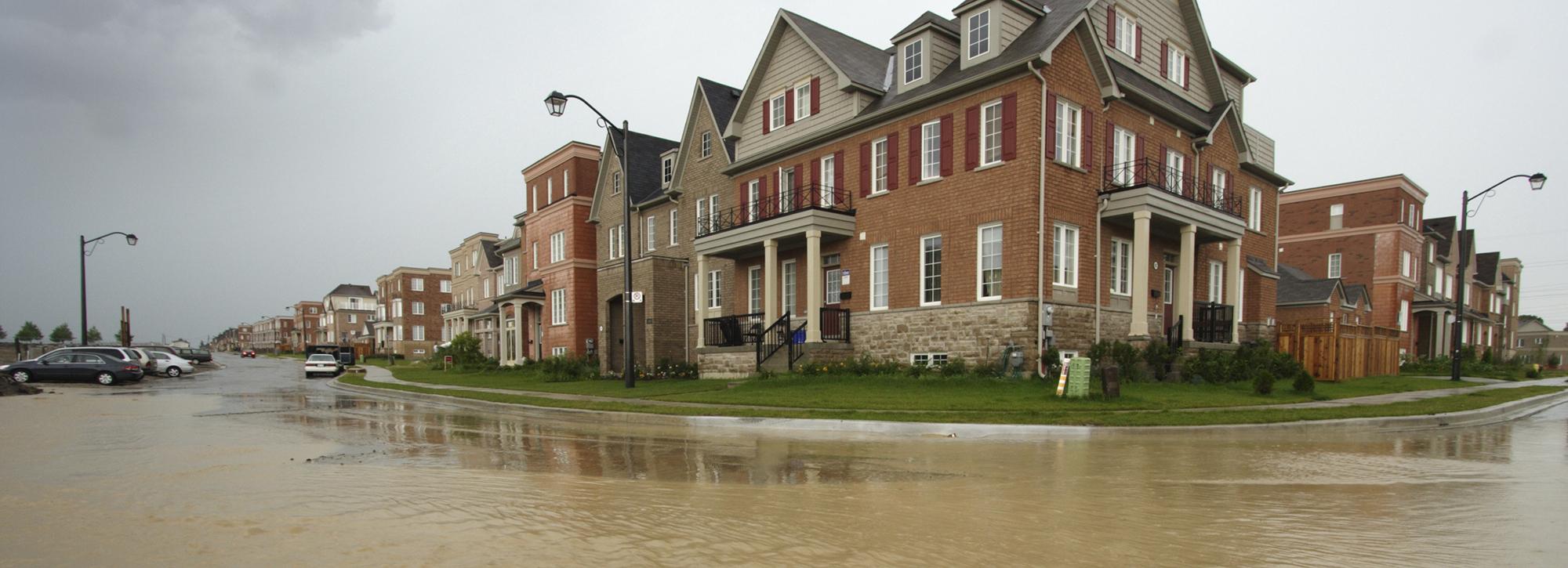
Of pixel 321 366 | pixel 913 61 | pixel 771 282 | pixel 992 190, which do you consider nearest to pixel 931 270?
pixel 992 190

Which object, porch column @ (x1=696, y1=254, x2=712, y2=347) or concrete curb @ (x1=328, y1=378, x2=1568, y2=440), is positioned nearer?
concrete curb @ (x1=328, y1=378, x2=1568, y2=440)

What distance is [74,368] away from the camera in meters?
28.1

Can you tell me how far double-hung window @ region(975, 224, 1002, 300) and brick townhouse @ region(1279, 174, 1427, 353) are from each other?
35238 millimetres

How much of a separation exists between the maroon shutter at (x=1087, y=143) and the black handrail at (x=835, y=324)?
777 centimetres

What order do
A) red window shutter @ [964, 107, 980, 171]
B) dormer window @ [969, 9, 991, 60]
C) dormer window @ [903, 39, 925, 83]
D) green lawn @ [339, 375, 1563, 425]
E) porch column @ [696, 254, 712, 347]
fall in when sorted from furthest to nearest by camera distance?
porch column @ [696, 254, 712, 347], dormer window @ [903, 39, 925, 83], dormer window @ [969, 9, 991, 60], red window shutter @ [964, 107, 980, 171], green lawn @ [339, 375, 1563, 425]

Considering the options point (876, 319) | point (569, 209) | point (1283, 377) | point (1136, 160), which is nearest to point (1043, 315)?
point (876, 319)

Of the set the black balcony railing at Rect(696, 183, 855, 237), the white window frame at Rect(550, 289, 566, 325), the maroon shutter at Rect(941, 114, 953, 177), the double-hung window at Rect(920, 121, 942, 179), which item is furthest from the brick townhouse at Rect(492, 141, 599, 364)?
the maroon shutter at Rect(941, 114, 953, 177)

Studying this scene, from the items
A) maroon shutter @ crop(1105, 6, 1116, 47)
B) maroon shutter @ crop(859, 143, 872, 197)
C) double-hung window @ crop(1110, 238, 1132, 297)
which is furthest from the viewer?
maroon shutter @ crop(859, 143, 872, 197)

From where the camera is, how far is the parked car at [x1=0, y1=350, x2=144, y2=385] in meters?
27.6

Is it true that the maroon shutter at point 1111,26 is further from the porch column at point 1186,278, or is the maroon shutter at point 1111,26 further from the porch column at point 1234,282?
the porch column at point 1234,282

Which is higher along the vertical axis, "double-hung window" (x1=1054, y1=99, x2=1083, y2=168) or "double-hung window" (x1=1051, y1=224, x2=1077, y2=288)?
"double-hung window" (x1=1054, y1=99, x2=1083, y2=168)

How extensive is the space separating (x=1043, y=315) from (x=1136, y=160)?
6489mm

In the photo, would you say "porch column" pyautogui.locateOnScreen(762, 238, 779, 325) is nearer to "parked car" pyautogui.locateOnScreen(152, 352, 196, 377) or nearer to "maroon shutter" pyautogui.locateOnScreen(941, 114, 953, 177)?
"maroon shutter" pyautogui.locateOnScreen(941, 114, 953, 177)

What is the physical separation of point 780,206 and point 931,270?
6.69 metres
